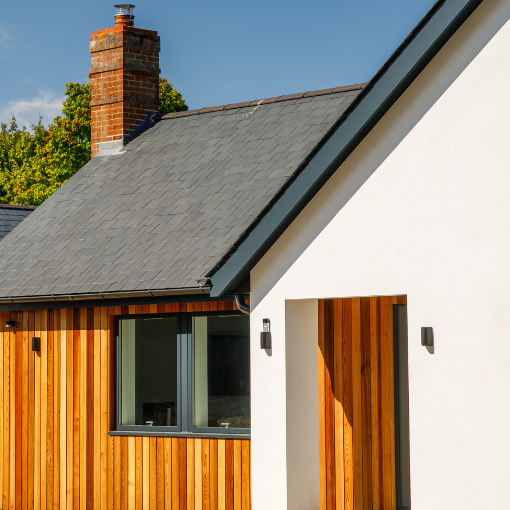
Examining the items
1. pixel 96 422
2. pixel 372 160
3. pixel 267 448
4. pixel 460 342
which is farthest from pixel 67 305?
pixel 460 342

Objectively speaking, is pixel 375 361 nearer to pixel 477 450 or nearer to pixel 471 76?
pixel 477 450

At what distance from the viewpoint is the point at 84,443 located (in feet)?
32.6

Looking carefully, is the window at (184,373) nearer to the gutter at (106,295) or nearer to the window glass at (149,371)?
the window glass at (149,371)

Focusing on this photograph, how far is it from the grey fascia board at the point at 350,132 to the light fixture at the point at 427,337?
1.68 meters

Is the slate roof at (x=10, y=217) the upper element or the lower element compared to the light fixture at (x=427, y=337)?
upper

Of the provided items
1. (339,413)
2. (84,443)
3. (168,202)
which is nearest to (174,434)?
(84,443)

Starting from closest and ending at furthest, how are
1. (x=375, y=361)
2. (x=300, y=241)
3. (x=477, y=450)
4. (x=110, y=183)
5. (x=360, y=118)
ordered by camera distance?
(x=477, y=450)
(x=360, y=118)
(x=300, y=241)
(x=375, y=361)
(x=110, y=183)

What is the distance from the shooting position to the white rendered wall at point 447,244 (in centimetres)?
632

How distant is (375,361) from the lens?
891cm

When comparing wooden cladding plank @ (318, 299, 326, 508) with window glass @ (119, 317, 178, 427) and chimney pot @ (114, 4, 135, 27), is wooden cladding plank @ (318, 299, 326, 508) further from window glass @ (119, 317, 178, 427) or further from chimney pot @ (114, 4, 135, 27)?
chimney pot @ (114, 4, 135, 27)

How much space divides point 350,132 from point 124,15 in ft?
27.3

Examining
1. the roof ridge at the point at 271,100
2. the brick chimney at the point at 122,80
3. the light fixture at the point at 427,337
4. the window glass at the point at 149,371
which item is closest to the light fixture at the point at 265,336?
the light fixture at the point at 427,337

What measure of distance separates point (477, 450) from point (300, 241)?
250 centimetres

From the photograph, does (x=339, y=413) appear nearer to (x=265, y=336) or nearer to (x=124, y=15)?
(x=265, y=336)
